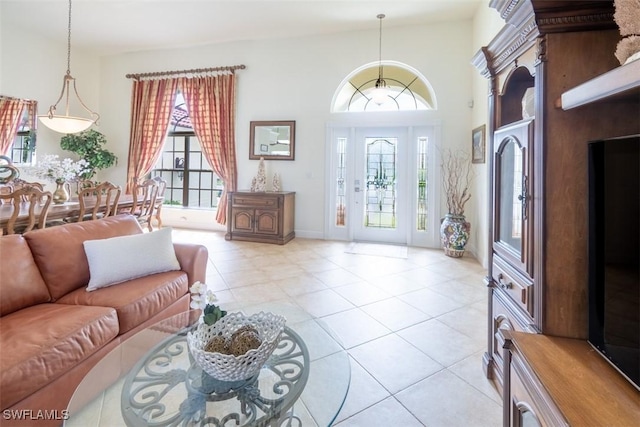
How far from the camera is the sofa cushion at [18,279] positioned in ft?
5.28

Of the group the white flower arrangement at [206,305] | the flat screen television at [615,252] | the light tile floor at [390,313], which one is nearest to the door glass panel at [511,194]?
the flat screen television at [615,252]

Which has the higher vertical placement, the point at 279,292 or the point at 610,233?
the point at 610,233

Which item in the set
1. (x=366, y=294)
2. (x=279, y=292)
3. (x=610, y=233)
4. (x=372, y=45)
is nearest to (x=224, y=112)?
(x=372, y=45)

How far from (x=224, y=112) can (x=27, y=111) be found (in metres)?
3.37

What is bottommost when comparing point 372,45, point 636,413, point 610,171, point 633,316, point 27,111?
point 636,413

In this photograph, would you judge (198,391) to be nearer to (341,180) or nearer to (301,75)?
(341,180)

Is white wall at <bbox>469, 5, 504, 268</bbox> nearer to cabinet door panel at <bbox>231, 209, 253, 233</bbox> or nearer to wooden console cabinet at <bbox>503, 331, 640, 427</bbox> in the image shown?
wooden console cabinet at <bbox>503, 331, 640, 427</bbox>

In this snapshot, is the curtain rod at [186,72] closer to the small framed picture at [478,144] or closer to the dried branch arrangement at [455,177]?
the dried branch arrangement at [455,177]

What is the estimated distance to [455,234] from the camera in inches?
173

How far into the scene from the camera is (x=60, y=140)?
5.93m

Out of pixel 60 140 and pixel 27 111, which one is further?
pixel 60 140

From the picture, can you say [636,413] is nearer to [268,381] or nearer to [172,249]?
[268,381]

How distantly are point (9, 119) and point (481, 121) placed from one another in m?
7.56

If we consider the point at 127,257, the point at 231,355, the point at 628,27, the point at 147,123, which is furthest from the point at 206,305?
the point at 147,123
